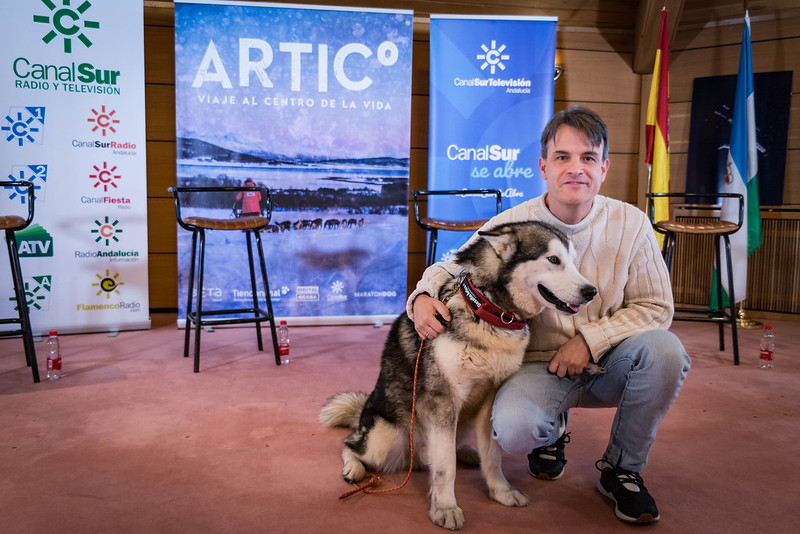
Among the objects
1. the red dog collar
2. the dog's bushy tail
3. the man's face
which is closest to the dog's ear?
the red dog collar

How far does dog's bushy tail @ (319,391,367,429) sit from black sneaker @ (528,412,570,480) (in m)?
0.66

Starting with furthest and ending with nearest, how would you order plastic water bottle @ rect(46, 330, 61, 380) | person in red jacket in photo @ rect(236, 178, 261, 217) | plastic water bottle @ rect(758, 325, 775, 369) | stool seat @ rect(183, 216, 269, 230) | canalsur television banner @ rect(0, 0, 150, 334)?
person in red jacket in photo @ rect(236, 178, 261, 217)
canalsur television banner @ rect(0, 0, 150, 334)
plastic water bottle @ rect(758, 325, 775, 369)
stool seat @ rect(183, 216, 269, 230)
plastic water bottle @ rect(46, 330, 61, 380)

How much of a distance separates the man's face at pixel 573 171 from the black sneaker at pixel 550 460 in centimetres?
69

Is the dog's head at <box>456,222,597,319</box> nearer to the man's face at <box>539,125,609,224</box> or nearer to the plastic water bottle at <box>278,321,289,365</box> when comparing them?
the man's face at <box>539,125,609,224</box>

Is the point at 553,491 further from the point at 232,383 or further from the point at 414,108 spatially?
the point at 414,108

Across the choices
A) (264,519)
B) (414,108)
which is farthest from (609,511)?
(414,108)

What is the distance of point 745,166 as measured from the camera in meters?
4.48

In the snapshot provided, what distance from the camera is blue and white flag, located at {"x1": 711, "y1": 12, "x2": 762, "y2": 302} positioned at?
4.46m

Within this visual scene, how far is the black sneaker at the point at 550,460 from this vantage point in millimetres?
1966

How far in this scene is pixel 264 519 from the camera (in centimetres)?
168

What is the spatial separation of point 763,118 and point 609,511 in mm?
4195

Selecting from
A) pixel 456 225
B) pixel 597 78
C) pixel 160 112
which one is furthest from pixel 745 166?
pixel 160 112

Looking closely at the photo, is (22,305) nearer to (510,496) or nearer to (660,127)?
(510,496)

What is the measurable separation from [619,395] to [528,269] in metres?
0.53
